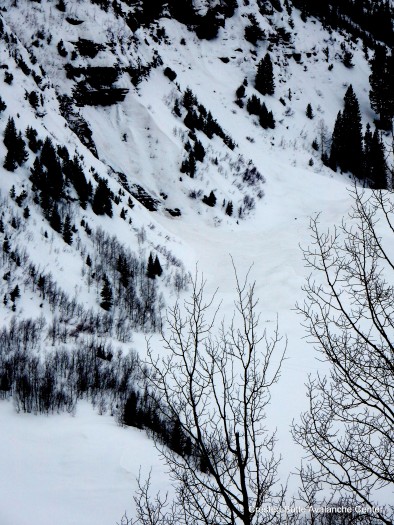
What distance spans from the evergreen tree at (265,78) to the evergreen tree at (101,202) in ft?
101

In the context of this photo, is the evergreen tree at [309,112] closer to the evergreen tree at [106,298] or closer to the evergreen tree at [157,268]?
the evergreen tree at [157,268]

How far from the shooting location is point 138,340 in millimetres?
13711

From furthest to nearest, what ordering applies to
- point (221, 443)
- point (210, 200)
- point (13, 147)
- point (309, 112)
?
point (309, 112) → point (210, 200) → point (13, 147) → point (221, 443)

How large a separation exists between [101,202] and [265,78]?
32496 millimetres

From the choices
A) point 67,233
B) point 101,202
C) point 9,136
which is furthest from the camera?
point 101,202

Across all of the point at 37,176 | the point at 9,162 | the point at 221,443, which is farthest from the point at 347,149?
the point at 221,443

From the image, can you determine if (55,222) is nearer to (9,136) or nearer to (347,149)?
(9,136)

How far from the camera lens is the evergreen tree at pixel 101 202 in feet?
60.7

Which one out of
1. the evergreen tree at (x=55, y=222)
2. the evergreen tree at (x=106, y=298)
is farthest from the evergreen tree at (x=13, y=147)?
the evergreen tree at (x=106, y=298)

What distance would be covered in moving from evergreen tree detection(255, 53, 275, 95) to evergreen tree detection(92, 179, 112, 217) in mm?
30782

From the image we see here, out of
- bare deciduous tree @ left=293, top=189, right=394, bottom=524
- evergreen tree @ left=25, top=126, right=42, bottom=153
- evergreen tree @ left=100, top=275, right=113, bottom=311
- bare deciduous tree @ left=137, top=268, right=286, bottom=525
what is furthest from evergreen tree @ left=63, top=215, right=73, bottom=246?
bare deciduous tree @ left=293, top=189, right=394, bottom=524

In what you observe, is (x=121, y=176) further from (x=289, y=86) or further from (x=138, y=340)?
(x=289, y=86)

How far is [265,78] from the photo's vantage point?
138 ft

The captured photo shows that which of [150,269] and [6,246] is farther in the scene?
[150,269]
